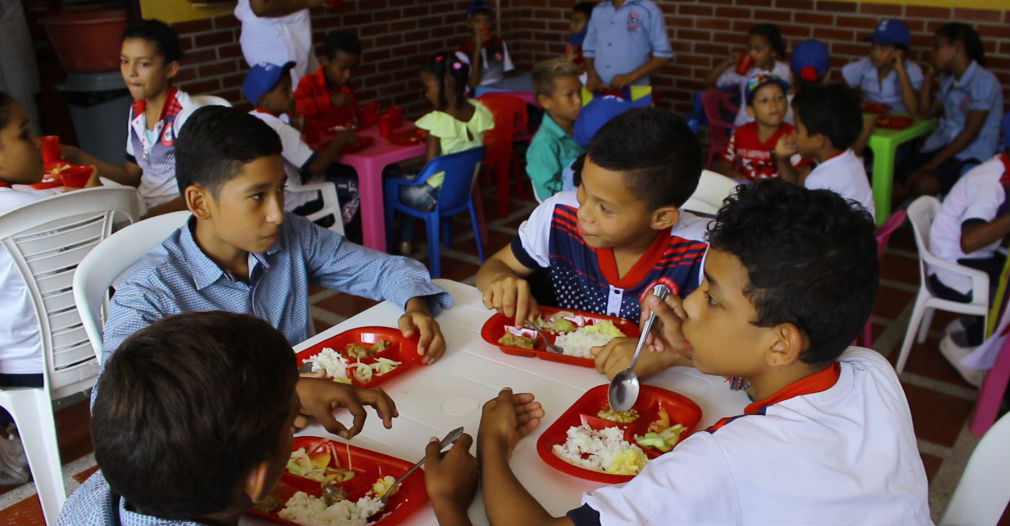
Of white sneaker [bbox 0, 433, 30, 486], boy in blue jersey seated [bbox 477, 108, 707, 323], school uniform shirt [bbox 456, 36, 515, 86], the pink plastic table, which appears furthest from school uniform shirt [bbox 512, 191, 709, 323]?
school uniform shirt [bbox 456, 36, 515, 86]

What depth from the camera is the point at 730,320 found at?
3.83 ft

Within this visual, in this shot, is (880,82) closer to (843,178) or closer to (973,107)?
(973,107)

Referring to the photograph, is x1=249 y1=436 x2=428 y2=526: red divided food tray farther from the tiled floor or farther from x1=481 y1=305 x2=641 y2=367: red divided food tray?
the tiled floor

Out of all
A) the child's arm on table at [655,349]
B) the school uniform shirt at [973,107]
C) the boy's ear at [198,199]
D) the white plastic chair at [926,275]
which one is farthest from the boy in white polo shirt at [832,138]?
the boy's ear at [198,199]

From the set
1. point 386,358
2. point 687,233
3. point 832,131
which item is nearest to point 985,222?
point 832,131

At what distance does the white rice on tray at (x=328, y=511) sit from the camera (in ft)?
3.67

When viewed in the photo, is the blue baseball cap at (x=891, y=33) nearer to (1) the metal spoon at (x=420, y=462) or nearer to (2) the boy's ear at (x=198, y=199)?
(2) the boy's ear at (x=198, y=199)

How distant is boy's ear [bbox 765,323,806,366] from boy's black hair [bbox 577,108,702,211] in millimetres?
689

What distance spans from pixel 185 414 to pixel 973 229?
9.02ft

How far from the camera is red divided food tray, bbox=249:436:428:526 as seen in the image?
3.69 feet

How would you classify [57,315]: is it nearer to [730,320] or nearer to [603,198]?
[603,198]

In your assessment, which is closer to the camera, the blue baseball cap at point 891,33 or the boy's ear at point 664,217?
the boy's ear at point 664,217

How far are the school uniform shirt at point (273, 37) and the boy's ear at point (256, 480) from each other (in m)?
3.70

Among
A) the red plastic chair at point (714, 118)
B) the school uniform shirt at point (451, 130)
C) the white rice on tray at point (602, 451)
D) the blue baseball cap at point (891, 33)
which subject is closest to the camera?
the white rice on tray at point (602, 451)
